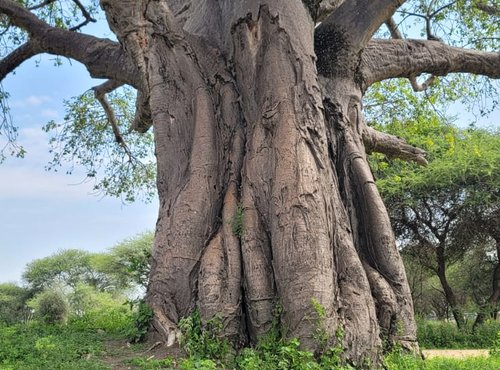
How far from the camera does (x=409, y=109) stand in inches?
430

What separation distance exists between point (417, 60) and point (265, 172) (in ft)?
11.1

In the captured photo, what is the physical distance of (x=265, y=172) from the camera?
16.8ft

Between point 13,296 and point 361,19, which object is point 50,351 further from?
point 13,296

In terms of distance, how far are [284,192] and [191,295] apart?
122cm

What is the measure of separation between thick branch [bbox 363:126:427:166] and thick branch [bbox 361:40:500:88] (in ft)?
3.30

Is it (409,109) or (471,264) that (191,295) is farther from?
(471,264)

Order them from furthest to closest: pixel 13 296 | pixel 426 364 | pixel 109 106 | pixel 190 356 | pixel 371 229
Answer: pixel 13 296 < pixel 109 106 < pixel 371 229 < pixel 426 364 < pixel 190 356

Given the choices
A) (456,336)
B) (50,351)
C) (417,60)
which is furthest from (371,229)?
(456,336)

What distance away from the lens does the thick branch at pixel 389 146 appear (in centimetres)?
829

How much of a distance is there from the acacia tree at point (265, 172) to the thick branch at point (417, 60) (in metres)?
0.13

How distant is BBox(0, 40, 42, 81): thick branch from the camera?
8.37 metres

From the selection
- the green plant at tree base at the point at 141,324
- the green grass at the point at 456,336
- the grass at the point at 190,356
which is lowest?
the green grass at the point at 456,336

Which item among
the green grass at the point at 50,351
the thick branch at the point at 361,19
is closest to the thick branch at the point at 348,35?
the thick branch at the point at 361,19

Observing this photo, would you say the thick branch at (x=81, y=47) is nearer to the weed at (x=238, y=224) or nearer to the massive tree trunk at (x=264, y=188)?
the massive tree trunk at (x=264, y=188)
